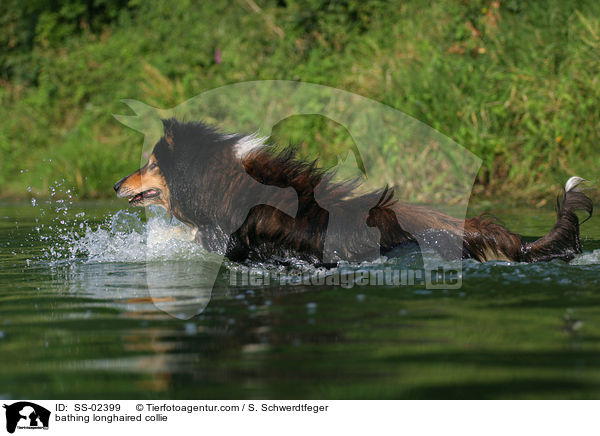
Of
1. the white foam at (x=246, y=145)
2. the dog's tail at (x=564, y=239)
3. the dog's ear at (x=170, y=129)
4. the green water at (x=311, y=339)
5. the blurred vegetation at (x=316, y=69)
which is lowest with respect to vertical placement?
the green water at (x=311, y=339)

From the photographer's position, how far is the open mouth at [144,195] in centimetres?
689

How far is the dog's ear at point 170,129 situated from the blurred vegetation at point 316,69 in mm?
6370

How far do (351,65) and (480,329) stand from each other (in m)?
10.8

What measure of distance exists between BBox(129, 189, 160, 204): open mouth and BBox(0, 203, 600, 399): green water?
872 mm

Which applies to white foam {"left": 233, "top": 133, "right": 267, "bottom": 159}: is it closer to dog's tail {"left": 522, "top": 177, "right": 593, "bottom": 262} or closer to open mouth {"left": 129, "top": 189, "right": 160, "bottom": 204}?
open mouth {"left": 129, "top": 189, "right": 160, "bottom": 204}

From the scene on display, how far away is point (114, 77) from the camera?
1875 centimetres

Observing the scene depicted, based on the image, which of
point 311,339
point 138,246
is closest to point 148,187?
point 138,246

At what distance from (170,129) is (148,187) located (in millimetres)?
629

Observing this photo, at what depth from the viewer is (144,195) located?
695cm
